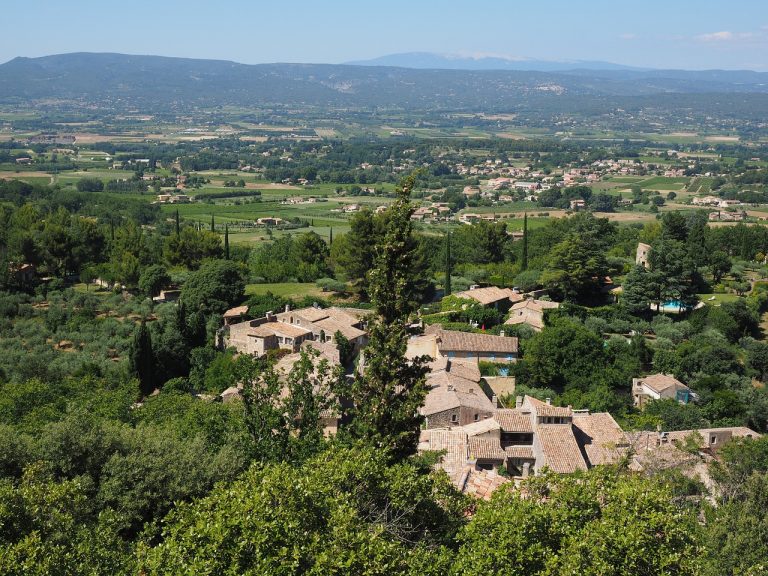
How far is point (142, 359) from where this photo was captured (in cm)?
3100

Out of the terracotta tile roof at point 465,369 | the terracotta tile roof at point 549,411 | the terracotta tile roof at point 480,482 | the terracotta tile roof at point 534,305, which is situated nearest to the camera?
the terracotta tile roof at point 480,482

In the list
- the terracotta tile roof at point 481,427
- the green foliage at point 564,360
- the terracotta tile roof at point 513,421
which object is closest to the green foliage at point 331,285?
→ the green foliage at point 564,360

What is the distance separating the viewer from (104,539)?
11344 millimetres

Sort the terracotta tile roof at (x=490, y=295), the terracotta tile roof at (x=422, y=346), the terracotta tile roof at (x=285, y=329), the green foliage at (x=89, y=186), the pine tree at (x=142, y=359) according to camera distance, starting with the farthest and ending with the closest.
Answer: the green foliage at (x=89, y=186)
the terracotta tile roof at (x=490, y=295)
the terracotta tile roof at (x=285, y=329)
the terracotta tile roof at (x=422, y=346)
the pine tree at (x=142, y=359)

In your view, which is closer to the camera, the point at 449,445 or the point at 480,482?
the point at 480,482

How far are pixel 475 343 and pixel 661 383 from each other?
7760mm

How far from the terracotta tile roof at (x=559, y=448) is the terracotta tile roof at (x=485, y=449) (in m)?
1.23

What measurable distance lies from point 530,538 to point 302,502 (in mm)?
3060

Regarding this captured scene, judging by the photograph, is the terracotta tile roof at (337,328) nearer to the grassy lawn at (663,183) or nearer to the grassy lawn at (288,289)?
the grassy lawn at (288,289)

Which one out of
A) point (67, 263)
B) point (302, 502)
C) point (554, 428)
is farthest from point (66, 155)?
point (302, 502)

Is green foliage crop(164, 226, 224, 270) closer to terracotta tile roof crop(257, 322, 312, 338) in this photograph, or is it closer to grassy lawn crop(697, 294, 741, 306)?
terracotta tile roof crop(257, 322, 312, 338)

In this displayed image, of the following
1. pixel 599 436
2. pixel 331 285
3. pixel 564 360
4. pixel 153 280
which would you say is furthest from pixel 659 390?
pixel 153 280

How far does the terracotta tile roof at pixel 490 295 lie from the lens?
1619 inches

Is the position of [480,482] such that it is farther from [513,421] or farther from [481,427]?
[513,421]
